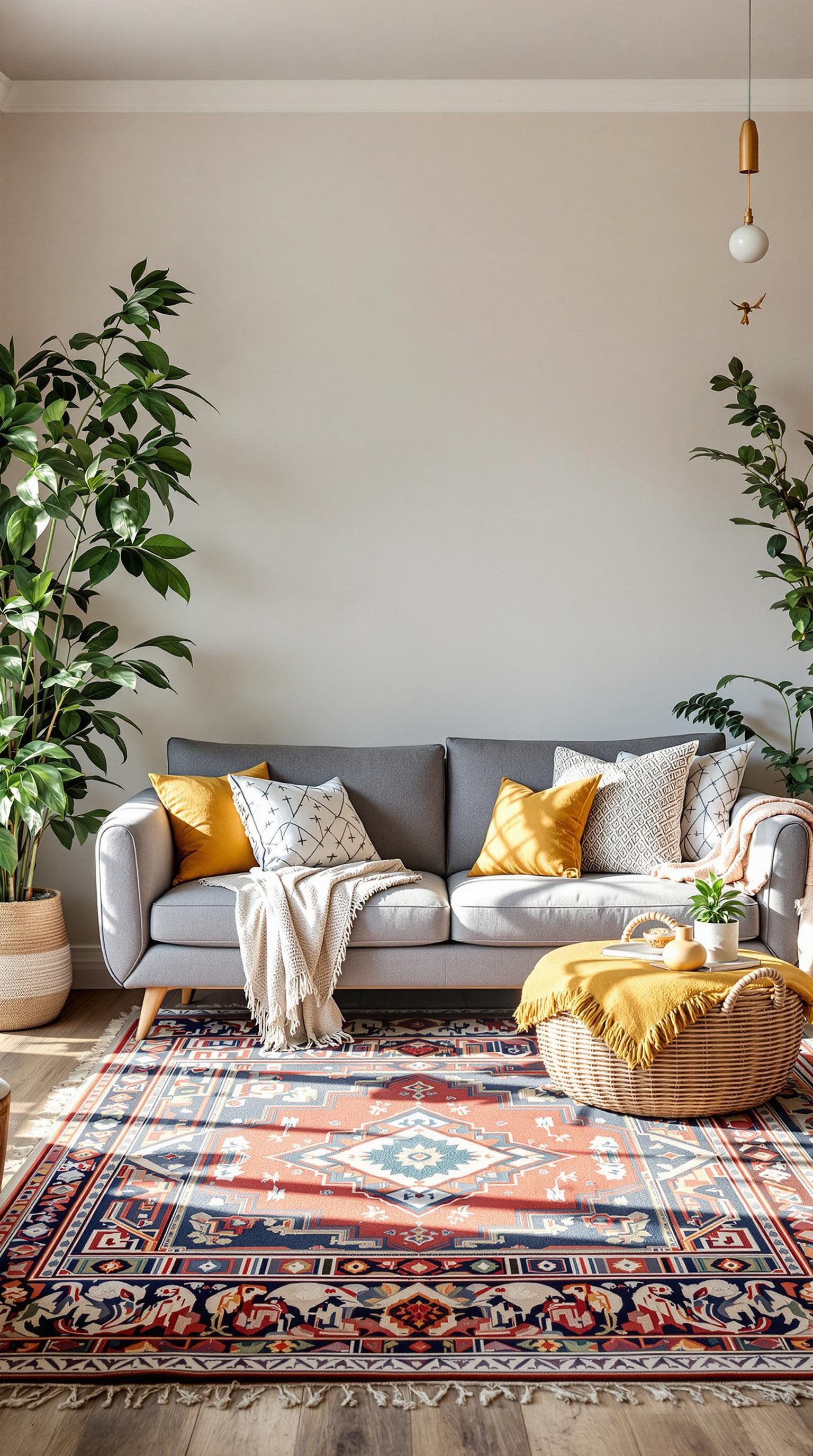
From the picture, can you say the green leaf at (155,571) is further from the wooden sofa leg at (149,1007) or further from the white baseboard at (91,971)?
the white baseboard at (91,971)

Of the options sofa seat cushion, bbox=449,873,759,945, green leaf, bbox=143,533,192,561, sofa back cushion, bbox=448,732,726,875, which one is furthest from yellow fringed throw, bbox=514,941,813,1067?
green leaf, bbox=143,533,192,561

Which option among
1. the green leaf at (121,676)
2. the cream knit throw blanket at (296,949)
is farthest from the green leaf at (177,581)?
the cream knit throw blanket at (296,949)

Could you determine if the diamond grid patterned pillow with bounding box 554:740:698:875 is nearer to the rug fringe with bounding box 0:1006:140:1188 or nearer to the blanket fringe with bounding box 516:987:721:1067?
the blanket fringe with bounding box 516:987:721:1067

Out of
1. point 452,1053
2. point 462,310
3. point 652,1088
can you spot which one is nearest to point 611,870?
point 452,1053

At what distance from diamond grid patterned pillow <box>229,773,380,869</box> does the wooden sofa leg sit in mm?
503

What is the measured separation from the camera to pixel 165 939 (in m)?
3.49

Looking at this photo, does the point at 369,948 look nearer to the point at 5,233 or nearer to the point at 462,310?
the point at 462,310

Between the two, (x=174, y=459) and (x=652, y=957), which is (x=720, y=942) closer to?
(x=652, y=957)

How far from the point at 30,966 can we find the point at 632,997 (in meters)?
1.95

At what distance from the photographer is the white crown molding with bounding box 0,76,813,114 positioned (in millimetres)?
4180

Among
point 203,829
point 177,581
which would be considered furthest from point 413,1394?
point 177,581

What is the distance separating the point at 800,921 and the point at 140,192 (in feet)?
11.2

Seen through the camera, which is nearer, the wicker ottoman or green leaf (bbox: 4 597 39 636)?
the wicker ottoman

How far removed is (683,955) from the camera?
9.38 ft
